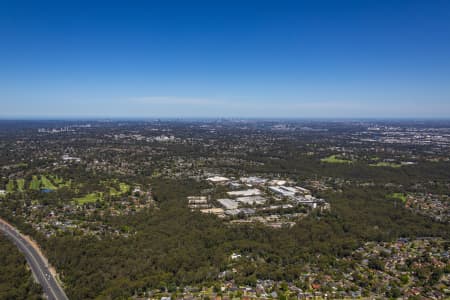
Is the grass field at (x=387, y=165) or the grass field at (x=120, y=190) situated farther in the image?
the grass field at (x=387, y=165)

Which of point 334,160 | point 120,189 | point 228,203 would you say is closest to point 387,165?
point 334,160

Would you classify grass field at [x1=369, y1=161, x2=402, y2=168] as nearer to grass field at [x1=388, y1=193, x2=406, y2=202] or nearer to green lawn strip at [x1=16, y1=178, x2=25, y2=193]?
grass field at [x1=388, y1=193, x2=406, y2=202]

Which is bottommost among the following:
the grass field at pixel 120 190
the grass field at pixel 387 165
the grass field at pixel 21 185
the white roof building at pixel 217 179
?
the grass field at pixel 120 190

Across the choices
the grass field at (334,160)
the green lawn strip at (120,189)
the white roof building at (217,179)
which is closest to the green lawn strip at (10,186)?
the green lawn strip at (120,189)

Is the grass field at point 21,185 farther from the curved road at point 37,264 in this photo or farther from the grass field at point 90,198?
the curved road at point 37,264

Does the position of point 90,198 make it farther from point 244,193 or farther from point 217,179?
point 244,193

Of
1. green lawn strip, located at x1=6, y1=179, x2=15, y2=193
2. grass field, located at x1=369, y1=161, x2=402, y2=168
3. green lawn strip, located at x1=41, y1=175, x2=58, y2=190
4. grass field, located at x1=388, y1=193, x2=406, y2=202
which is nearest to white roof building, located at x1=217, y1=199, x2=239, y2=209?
grass field, located at x1=388, y1=193, x2=406, y2=202
